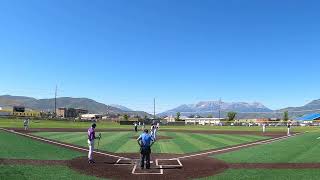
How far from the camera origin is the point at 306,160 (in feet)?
68.2

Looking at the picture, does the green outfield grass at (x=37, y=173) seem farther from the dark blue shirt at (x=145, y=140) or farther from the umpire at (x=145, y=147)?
the dark blue shirt at (x=145, y=140)

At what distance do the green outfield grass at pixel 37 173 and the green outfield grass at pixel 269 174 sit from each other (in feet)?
20.2

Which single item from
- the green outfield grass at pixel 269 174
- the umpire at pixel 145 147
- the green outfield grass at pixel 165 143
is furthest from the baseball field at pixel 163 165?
the green outfield grass at pixel 165 143

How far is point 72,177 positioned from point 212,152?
40.2 ft

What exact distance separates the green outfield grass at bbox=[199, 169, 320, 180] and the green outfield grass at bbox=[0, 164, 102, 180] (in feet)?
20.2

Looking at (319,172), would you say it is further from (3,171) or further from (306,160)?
(3,171)

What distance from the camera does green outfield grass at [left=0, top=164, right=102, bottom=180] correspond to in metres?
15.3

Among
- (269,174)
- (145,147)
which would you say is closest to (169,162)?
(145,147)

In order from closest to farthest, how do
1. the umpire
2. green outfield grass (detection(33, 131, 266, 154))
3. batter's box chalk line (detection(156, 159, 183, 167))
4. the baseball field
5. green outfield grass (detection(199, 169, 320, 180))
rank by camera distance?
green outfield grass (detection(199, 169, 320, 180))
the baseball field
the umpire
batter's box chalk line (detection(156, 159, 183, 167))
green outfield grass (detection(33, 131, 266, 154))

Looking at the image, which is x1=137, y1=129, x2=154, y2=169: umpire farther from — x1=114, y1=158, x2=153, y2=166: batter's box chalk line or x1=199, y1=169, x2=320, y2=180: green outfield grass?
x1=199, y1=169, x2=320, y2=180: green outfield grass

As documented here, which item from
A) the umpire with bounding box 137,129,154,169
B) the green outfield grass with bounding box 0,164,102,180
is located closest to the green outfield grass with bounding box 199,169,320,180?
the umpire with bounding box 137,129,154,169

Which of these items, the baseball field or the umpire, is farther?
the umpire

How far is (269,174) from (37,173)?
35.0 feet

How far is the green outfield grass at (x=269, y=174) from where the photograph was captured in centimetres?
1588
